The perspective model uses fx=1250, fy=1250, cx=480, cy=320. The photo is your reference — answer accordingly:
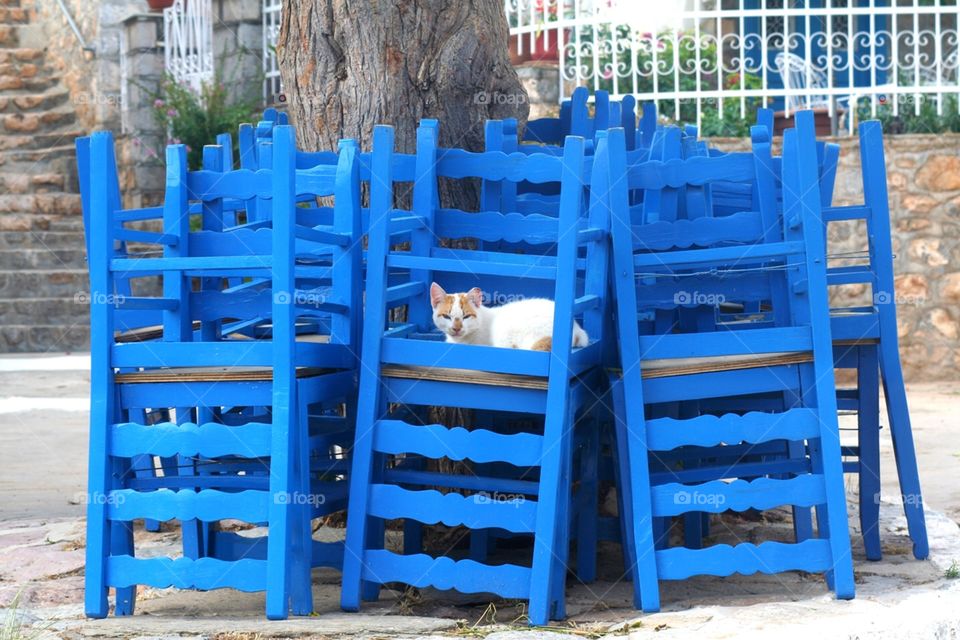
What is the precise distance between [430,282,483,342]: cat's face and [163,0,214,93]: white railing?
24.5ft

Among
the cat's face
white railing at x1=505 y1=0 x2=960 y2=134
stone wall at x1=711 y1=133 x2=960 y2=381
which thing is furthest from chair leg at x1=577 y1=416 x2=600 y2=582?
stone wall at x1=711 y1=133 x2=960 y2=381

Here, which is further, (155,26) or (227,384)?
(155,26)

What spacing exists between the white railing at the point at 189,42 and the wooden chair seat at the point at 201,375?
25.0ft

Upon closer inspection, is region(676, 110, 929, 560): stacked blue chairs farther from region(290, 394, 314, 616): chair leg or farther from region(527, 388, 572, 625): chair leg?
region(290, 394, 314, 616): chair leg

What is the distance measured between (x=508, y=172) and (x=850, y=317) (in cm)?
134

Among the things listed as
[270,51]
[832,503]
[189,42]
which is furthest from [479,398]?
[189,42]

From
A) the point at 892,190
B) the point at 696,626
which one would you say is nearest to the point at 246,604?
the point at 696,626

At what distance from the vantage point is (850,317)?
13.8 ft

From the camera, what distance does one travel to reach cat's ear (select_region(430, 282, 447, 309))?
3843 mm

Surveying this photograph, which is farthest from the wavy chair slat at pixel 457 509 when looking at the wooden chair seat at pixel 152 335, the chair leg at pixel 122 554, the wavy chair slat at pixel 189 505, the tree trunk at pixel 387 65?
the tree trunk at pixel 387 65

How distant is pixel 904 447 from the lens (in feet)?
14.1

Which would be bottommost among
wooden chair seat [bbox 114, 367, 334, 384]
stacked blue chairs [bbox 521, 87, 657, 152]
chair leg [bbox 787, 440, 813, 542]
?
chair leg [bbox 787, 440, 813, 542]

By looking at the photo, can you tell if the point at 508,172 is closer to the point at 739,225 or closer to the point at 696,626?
the point at 739,225

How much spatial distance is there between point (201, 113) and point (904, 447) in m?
7.74
